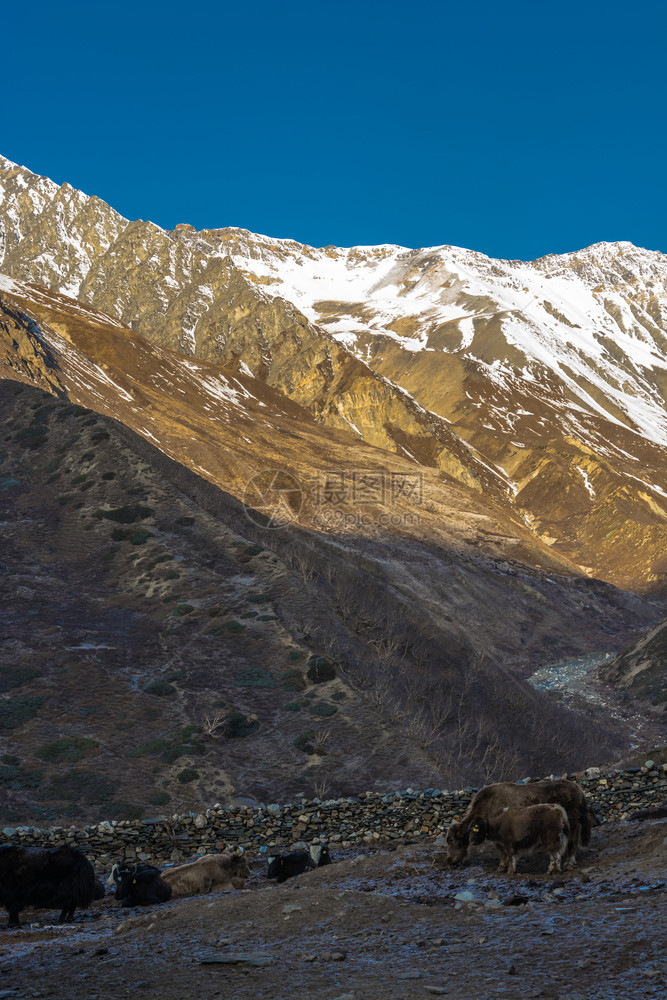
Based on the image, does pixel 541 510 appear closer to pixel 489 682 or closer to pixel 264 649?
pixel 489 682

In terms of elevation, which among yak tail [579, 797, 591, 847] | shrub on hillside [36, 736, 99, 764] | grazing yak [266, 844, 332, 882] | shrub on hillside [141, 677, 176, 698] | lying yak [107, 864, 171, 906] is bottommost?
shrub on hillside [36, 736, 99, 764]

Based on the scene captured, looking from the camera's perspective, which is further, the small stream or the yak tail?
the small stream

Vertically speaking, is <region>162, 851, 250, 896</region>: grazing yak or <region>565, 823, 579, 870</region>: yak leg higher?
<region>565, 823, 579, 870</region>: yak leg

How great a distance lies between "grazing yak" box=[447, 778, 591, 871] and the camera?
1434 centimetres

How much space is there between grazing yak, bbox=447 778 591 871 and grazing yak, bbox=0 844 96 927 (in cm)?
739

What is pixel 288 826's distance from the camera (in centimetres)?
2066

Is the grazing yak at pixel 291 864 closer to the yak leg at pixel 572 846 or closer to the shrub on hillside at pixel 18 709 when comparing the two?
the yak leg at pixel 572 846

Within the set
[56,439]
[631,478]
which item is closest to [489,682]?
[56,439]

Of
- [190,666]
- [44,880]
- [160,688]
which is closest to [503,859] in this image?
[44,880]

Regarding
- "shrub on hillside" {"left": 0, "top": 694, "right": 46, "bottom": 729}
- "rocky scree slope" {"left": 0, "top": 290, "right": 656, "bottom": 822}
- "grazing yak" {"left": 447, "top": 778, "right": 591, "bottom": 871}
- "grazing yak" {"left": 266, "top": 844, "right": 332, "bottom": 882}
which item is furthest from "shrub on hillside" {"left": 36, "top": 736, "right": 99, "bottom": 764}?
"grazing yak" {"left": 447, "top": 778, "right": 591, "bottom": 871}

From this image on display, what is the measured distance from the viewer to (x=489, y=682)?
51.6 meters

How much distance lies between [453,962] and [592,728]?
158ft

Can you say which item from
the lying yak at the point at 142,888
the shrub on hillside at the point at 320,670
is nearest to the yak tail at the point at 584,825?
the lying yak at the point at 142,888

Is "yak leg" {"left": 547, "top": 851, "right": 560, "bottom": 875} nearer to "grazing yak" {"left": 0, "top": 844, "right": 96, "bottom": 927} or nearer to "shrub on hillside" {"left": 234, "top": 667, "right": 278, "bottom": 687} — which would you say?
"grazing yak" {"left": 0, "top": 844, "right": 96, "bottom": 927}
